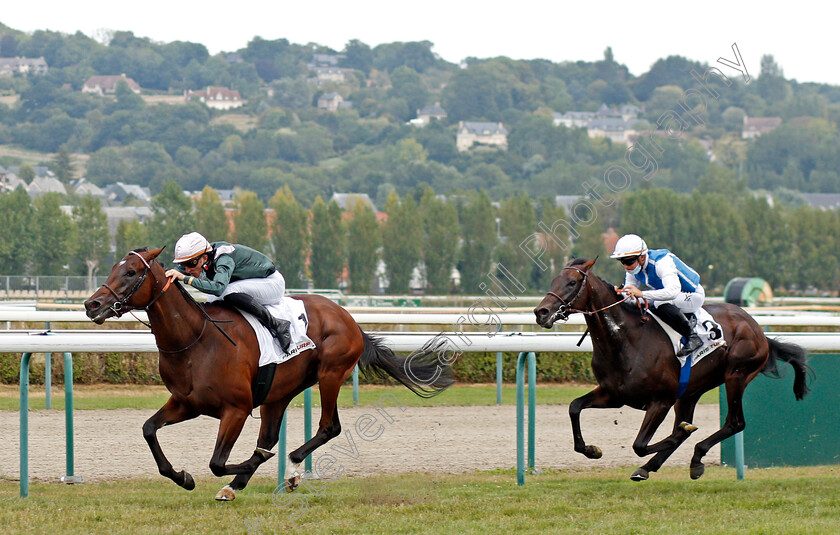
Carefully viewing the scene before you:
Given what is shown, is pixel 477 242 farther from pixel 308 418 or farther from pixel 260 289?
pixel 260 289

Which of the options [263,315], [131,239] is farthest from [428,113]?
[263,315]

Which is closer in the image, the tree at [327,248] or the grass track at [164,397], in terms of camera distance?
the grass track at [164,397]

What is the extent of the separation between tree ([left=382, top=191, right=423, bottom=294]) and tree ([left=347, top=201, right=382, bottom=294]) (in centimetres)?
65

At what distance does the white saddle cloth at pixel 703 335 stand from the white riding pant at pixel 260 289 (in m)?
1.98

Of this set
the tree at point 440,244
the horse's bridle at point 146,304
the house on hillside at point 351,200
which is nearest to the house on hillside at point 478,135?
the house on hillside at point 351,200

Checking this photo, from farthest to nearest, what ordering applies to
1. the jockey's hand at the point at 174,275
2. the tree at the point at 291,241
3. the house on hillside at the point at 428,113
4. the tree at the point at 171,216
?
the house on hillside at the point at 428,113 < the tree at the point at 171,216 < the tree at the point at 291,241 < the jockey's hand at the point at 174,275

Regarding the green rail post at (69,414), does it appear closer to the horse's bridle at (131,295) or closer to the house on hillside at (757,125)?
the horse's bridle at (131,295)

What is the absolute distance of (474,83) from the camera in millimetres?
172250

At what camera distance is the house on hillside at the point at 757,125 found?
142 meters

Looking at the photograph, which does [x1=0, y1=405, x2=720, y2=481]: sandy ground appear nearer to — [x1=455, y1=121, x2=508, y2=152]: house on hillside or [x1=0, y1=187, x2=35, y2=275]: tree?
[x1=0, y1=187, x2=35, y2=275]: tree

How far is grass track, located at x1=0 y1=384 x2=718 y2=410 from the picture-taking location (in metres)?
9.12

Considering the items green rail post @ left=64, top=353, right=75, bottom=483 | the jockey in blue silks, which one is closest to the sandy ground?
green rail post @ left=64, top=353, right=75, bottom=483

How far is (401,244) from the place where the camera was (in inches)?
→ 1654

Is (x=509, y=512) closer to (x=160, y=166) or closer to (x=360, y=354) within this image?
(x=360, y=354)
